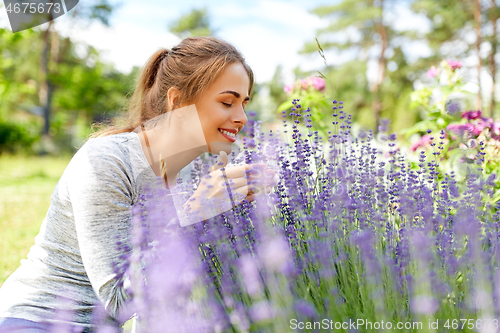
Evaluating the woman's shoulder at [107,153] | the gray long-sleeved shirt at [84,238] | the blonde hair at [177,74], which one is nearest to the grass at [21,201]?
the gray long-sleeved shirt at [84,238]

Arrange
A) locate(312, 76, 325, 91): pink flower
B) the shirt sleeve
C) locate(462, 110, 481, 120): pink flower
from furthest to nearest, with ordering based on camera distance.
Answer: locate(312, 76, 325, 91): pink flower → locate(462, 110, 481, 120): pink flower → the shirt sleeve

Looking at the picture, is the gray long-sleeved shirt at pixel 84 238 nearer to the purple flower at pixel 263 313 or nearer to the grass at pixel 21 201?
the purple flower at pixel 263 313

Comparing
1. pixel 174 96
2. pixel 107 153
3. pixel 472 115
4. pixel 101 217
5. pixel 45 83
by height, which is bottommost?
pixel 472 115

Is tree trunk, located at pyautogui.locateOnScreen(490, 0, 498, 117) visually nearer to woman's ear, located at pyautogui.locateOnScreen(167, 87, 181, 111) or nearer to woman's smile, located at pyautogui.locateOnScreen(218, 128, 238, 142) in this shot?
woman's smile, located at pyautogui.locateOnScreen(218, 128, 238, 142)

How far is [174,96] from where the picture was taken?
192 centimetres

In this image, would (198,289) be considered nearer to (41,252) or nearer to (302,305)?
(302,305)

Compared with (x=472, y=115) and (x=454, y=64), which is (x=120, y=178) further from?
(x=454, y=64)

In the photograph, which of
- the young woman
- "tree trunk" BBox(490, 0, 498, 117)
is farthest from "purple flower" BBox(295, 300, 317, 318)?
"tree trunk" BBox(490, 0, 498, 117)

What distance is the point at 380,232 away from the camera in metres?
1.31

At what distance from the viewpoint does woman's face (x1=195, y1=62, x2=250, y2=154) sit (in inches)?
71.2

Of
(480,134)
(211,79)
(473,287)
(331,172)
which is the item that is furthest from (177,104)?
(480,134)

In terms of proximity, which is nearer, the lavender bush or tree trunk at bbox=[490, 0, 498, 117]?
the lavender bush

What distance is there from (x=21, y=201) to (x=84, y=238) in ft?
24.4

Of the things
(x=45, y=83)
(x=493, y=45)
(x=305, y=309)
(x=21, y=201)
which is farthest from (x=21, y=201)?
(x=493, y=45)
